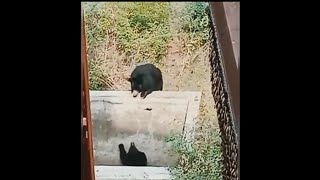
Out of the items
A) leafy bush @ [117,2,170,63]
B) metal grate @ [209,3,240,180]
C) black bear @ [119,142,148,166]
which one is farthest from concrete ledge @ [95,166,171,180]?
leafy bush @ [117,2,170,63]

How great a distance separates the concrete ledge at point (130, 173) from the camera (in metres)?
1.18

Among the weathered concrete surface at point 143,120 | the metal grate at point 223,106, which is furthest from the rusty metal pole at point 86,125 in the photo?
the metal grate at point 223,106

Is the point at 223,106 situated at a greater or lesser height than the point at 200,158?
greater

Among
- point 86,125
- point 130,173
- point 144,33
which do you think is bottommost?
point 130,173

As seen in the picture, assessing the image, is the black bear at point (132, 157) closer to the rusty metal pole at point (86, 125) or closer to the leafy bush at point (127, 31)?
the rusty metal pole at point (86, 125)

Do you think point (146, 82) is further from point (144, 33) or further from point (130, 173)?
point (130, 173)

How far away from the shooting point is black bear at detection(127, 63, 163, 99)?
3.76 feet

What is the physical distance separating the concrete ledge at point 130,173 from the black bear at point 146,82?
0.68ft

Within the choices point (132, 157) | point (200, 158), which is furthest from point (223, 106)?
point (132, 157)

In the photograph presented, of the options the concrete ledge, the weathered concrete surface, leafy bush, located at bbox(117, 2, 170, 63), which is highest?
leafy bush, located at bbox(117, 2, 170, 63)

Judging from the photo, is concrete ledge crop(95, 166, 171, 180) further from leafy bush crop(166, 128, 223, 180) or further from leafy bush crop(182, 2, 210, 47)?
leafy bush crop(182, 2, 210, 47)

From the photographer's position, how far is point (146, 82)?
3.74 feet

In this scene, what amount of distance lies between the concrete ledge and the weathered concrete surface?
0.02 m

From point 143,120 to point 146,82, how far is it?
106mm
